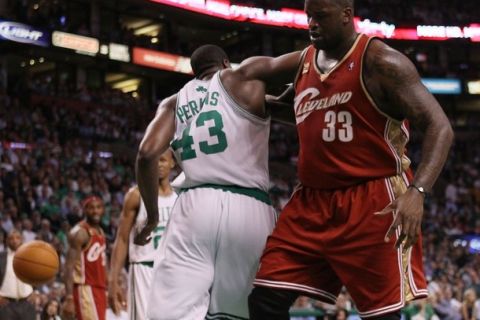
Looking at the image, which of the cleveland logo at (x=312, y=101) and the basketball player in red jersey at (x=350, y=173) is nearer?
the basketball player in red jersey at (x=350, y=173)

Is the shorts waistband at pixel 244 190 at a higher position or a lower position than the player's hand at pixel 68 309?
higher

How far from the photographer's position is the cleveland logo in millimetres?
3970

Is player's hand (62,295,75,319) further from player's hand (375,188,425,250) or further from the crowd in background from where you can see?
player's hand (375,188,425,250)

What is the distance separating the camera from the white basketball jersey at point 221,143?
455 centimetres

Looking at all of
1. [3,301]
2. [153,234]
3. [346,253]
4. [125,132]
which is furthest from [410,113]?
[125,132]

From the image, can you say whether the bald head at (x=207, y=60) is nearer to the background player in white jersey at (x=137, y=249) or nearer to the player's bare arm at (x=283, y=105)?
the player's bare arm at (x=283, y=105)

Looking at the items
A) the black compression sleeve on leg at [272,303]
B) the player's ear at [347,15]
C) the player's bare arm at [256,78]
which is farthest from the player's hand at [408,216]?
the player's bare arm at [256,78]

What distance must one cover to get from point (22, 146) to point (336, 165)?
1574 centimetres

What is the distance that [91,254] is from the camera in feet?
27.7

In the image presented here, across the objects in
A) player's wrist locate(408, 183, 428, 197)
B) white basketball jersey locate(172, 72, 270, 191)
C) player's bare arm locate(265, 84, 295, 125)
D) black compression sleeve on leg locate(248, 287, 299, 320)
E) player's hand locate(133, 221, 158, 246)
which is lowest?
black compression sleeve on leg locate(248, 287, 299, 320)

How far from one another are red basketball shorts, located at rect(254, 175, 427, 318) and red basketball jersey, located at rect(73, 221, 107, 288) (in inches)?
179

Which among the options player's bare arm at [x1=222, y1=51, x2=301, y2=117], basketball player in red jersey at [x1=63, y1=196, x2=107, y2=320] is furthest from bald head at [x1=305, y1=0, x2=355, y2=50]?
basketball player in red jersey at [x1=63, y1=196, x2=107, y2=320]

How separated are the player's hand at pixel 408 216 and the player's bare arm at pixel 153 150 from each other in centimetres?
156

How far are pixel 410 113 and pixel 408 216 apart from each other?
0.50m
